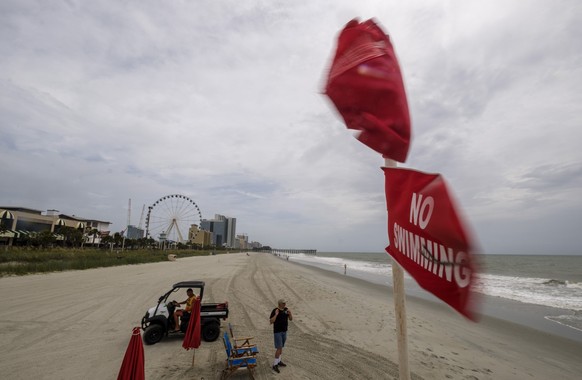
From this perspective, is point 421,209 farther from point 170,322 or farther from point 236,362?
point 170,322

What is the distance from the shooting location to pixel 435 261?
4.78 feet

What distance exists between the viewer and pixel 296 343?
9.63 meters

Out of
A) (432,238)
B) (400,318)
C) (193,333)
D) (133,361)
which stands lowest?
(193,333)

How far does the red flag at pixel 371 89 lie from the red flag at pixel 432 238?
12.0 inches

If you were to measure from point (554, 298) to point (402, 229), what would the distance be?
29784mm

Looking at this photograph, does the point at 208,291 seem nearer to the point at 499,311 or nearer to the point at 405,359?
the point at 499,311

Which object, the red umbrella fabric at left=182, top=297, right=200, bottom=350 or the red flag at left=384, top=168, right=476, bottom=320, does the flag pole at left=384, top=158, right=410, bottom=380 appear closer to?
the red flag at left=384, top=168, right=476, bottom=320

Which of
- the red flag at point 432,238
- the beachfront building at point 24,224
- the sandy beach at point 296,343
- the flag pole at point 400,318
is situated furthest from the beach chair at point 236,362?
the beachfront building at point 24,224

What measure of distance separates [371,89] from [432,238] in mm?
1125

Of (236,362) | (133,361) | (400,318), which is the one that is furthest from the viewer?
(236,362)

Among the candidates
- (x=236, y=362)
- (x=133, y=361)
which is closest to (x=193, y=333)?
(x=236, y=362)

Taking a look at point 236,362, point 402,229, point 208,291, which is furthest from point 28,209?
point 402,229

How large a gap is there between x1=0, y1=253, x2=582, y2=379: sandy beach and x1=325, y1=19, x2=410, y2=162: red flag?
7240 mm

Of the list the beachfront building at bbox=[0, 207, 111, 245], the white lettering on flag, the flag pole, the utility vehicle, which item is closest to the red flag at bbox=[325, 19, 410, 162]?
the flag pole
